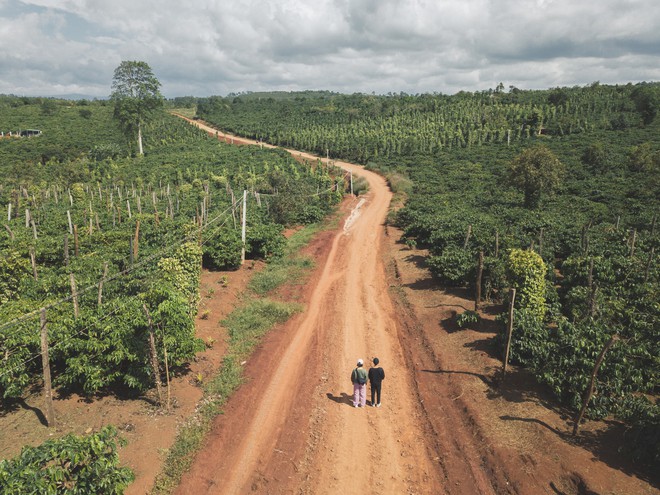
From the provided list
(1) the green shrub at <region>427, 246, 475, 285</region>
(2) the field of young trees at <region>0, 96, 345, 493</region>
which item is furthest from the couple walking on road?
(1) the green shrub at <region>427, 246, 475, 285</region>

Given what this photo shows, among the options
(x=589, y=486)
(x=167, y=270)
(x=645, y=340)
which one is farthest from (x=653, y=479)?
(x=167, y=270)

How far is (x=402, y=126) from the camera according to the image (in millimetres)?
93375

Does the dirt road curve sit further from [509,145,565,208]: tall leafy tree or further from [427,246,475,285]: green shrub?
[509,145,565,208]: tall leafy tree

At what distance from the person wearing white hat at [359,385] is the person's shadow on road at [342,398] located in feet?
1.00

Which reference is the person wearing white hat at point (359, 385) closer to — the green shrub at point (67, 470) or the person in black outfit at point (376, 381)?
the person in black outfit at point (376, 381)

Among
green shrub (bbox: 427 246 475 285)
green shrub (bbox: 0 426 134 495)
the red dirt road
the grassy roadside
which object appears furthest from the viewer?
green shrub (bbox: 427 246 475 285)

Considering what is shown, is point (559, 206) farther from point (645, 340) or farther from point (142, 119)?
point (142, 119)

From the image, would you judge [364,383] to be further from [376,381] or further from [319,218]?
[319,218]

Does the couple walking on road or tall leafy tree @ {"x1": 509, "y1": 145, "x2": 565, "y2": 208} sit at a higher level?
tall leafy tree @ {"x1": 509, "y1": 145, "x2": 565, "y2": 208}

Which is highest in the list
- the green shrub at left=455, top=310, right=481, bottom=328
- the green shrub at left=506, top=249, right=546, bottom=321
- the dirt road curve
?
the green shrub at left=506, top=249, right=546, bottom=321

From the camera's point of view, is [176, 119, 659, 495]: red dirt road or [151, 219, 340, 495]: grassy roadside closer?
[176, 119, 659, 495]: red dirt road

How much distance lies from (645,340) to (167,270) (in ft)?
54.0

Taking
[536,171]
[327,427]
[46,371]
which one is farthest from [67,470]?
[536,171]

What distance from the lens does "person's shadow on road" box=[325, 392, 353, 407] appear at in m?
12.7
